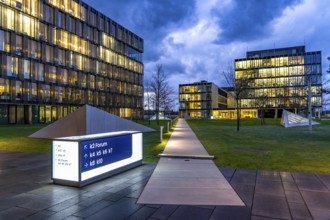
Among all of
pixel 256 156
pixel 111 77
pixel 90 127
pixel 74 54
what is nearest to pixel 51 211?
pixel 256 156

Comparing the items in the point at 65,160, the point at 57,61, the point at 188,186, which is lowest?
the point at 188,186

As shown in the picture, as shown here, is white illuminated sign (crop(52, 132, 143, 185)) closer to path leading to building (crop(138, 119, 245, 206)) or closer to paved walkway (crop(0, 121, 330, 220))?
paved walkway (crop(0, 121, 330, 220))

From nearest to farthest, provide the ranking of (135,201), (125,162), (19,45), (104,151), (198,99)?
(135,201) < (104,151) < (125,162) < (19,45) < (198,99)

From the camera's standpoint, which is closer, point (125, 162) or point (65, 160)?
point (65, 160)

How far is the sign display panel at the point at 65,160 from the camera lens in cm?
573

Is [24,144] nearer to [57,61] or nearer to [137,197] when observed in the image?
[137,197]

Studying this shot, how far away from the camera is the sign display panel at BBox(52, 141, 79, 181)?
18.8 feet

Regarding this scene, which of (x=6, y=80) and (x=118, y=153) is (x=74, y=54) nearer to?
(x=6, y=80)

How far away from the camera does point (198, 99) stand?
342 ft

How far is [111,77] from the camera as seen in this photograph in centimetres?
5972

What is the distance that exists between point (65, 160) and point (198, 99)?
99.8 metres

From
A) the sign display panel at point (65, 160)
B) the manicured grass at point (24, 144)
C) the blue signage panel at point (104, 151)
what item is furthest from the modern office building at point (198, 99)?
the sign display panel at point (65, 160)

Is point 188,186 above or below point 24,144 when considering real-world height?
above

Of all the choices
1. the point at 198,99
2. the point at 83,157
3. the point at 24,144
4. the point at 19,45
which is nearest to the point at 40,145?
the point at 24,144
